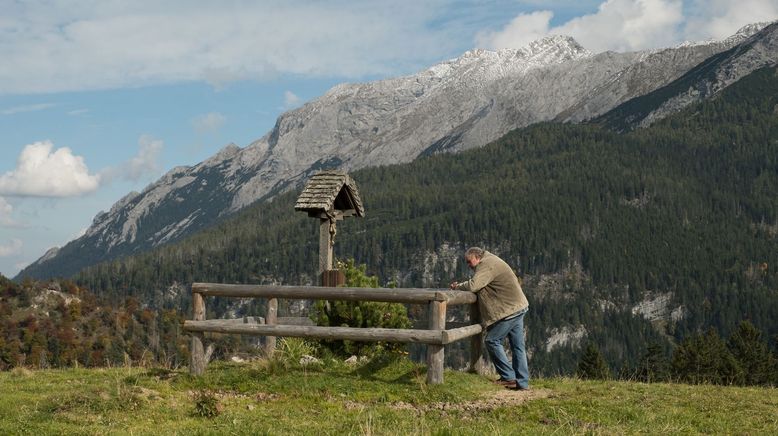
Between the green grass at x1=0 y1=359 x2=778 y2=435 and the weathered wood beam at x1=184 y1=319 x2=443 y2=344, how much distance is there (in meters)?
0.77

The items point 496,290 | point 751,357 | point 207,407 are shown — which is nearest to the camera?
point 207,407

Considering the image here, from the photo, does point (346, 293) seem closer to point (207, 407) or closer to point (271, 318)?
point (207, 407)

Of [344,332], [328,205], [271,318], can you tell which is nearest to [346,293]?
[344,332]

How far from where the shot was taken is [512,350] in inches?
599

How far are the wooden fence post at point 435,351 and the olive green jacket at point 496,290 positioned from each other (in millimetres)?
1174

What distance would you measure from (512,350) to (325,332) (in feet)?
12.7

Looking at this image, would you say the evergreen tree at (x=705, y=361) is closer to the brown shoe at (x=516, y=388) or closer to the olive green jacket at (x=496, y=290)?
the brown shoe at (x=516, y=388)

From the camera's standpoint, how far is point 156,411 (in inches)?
508

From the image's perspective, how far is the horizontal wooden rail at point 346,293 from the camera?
46.3 feet

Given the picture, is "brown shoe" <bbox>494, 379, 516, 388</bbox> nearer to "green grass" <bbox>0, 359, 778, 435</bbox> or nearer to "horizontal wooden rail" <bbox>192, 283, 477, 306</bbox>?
"green grass" <bbox>0, 359, 778, 435</bbox>

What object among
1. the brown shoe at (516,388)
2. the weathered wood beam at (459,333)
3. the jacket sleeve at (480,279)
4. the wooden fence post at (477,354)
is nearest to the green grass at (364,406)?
the brown shoe at (516,388)

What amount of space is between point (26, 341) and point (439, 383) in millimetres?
105232

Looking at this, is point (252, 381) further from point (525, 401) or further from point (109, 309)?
point (109, 309)

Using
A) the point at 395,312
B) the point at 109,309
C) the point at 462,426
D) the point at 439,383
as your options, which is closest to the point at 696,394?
the point at 439,383
